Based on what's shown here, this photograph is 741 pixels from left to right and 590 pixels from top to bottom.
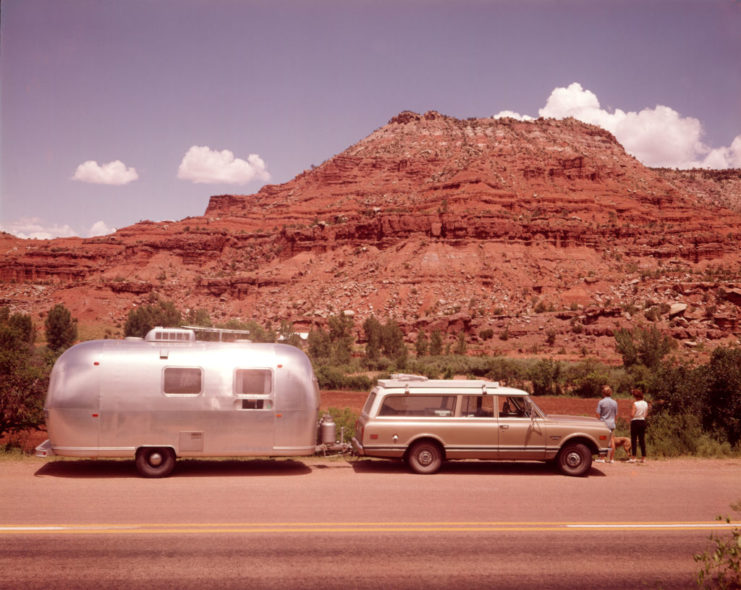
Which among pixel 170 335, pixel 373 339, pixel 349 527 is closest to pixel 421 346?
pixel 373 339

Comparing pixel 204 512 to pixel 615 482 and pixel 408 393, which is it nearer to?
pixel 408 393

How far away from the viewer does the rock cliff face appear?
2594 inches

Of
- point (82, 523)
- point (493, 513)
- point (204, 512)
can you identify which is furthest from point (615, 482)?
point (82, 523)

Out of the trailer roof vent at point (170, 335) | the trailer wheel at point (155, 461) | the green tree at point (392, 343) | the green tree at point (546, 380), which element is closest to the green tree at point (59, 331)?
the green tree at point (392, 343)

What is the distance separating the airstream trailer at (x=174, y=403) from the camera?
1116 cm

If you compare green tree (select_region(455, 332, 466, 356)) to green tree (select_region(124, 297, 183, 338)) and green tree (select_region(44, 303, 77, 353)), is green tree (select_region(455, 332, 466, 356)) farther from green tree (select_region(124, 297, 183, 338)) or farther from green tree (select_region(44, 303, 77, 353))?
green tree (select_region(44, 303, 77, 353))

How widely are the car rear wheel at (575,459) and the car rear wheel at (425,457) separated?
248cm

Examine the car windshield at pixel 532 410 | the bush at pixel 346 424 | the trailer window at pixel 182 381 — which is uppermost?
the trailer window at pixel 182 381

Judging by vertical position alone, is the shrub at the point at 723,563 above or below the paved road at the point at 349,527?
above

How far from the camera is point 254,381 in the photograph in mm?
11703

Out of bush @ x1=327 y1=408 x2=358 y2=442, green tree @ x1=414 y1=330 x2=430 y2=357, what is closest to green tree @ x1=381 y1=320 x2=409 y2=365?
green tree @ x1=414 y1=330 x2=430 y2=357

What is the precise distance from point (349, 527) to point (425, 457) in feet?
12.8

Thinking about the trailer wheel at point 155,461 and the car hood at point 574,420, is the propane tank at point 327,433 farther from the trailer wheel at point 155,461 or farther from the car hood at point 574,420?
the car hood at point 574,420

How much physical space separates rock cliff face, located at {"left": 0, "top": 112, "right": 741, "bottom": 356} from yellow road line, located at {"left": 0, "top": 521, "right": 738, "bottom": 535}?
49.4 metres
